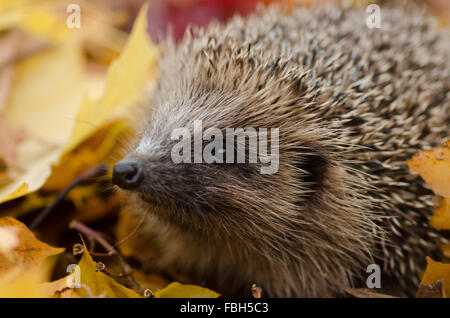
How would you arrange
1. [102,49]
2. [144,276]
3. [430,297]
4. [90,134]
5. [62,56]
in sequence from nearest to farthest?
[430,297]
[144,276]
[90,134]
[62,56]
[102,49]

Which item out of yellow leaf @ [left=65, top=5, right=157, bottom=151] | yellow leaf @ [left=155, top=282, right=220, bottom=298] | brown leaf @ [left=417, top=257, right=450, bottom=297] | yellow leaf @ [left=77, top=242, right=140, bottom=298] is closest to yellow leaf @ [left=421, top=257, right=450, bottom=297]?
brown leaf @ [left=417, top=257, right=450, bottom=297]

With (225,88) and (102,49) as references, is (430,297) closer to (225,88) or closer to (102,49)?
(225,88)

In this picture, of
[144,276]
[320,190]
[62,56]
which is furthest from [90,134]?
[320,190]

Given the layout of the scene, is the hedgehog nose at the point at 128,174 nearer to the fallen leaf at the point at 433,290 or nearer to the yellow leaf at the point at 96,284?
the yellow leaf at the point at 96,284

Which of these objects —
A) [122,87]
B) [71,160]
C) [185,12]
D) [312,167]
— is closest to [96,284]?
[71,160]

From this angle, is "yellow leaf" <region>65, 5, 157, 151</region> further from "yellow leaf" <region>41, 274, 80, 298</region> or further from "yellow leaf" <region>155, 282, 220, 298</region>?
"yellow leaf" <region>155, 282, 220, 298</region>
